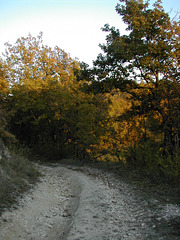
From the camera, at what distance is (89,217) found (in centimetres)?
576

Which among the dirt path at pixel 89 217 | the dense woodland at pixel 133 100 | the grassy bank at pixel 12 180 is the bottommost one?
the dirt path at pixel 89 217

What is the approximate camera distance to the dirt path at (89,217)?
186 inches

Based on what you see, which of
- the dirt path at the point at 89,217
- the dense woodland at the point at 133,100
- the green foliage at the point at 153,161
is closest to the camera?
the dirt path at the point at 89,217

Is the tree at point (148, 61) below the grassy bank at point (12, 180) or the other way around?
the other way around

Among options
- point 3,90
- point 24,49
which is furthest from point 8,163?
point 24,49

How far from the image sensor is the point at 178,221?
4.66 metres

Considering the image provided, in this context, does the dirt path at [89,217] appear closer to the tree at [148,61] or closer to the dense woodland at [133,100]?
the dense woodland at [133,100]

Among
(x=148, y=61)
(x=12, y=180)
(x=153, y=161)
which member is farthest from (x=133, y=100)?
(x=12, y=180)

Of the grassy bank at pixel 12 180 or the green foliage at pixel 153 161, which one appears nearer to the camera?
the grassy bank at pixel 12 180

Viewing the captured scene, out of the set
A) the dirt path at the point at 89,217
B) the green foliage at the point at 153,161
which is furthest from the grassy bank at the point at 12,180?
the green foliage at the point at 153,161

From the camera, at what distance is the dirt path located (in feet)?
15.5

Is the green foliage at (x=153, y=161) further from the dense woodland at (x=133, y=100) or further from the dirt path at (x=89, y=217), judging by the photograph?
Answer: the dirt path at (x=89, y=217)

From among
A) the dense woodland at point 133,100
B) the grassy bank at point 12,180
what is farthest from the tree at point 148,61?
the grassy bank at point 12,180

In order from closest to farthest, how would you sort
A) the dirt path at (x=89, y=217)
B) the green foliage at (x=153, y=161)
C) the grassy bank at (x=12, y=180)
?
the dirt path at (x=89, y=217)
the grassy bank at (x=12, y=180)
the green foliage at (x=153, y=161)
